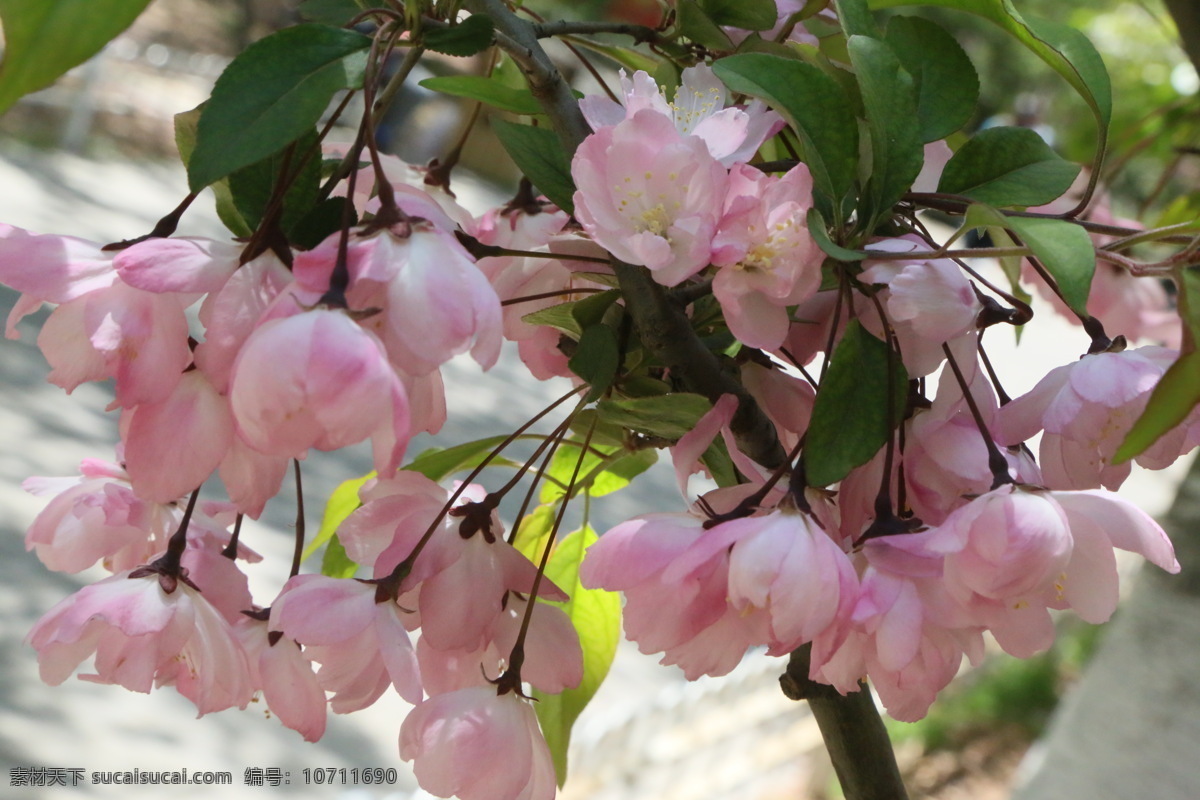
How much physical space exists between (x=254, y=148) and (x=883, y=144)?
0.18 m

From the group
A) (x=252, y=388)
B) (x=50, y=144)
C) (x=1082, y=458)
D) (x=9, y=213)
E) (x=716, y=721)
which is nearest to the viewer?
(x=252, y=388)

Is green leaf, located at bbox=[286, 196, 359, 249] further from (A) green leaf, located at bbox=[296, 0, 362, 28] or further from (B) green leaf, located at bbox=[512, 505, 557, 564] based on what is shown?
(B) green leaf, located at bbox=[512, 505, 557, 564]

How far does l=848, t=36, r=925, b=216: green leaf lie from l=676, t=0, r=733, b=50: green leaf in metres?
0.08

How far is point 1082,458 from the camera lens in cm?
37

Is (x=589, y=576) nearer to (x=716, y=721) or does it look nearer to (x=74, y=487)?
(x=74, y=487)

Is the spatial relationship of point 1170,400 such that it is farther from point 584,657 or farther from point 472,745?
point 584,657

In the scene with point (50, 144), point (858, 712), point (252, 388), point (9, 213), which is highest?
point (252, 388)

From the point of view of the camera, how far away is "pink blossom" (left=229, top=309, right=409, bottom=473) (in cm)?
26

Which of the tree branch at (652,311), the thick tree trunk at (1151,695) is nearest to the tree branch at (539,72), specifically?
the tree branch at (652,311)

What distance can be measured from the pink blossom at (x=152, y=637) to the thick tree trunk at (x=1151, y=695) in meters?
1.02

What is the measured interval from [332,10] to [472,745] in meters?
0.26

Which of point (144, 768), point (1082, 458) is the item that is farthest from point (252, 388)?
point (144, 768)

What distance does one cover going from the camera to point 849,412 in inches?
13.4

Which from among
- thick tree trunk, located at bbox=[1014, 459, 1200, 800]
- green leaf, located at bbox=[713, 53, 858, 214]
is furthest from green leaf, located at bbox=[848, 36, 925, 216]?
thick tree trunk, located at bbox=[1014, 459, 1200, 800]
